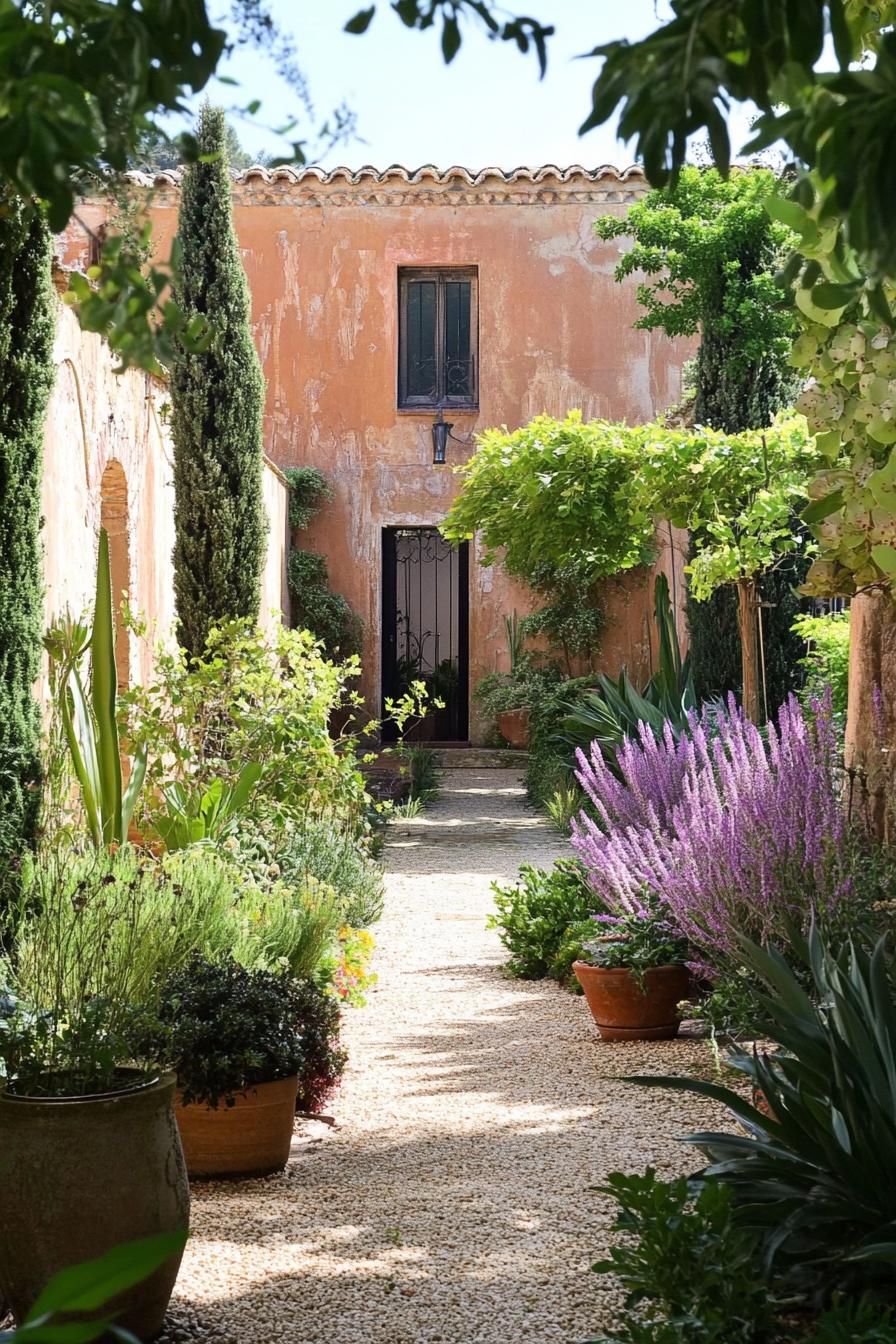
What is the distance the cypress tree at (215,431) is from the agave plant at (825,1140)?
306 inches

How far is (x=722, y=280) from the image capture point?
1184cm

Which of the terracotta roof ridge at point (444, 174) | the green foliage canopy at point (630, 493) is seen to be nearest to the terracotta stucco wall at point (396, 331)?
the terracotta roof ridge at point (444, 174)

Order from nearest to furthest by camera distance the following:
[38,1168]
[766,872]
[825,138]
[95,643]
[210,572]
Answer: [825,138], [38,1168], [766,872], [95,643], [210,572]

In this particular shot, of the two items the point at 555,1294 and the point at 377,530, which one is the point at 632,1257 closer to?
the point at 555,1294

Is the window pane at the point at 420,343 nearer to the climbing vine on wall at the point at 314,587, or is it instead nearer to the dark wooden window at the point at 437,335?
the dark wooden window at the point at 437,335

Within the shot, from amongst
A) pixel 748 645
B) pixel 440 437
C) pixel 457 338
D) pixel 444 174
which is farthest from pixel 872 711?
pixel 444 174

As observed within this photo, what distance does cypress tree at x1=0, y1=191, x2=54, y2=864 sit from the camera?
5.29 metres

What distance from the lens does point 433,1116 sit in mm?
4430

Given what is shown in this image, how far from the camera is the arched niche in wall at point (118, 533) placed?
8.31 meters

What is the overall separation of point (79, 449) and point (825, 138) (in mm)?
6562

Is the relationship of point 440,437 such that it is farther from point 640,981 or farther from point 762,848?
point 762,848

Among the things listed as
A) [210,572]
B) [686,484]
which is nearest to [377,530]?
[210,572]

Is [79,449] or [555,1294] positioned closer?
[555,1294]

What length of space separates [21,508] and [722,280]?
26.2 ft
